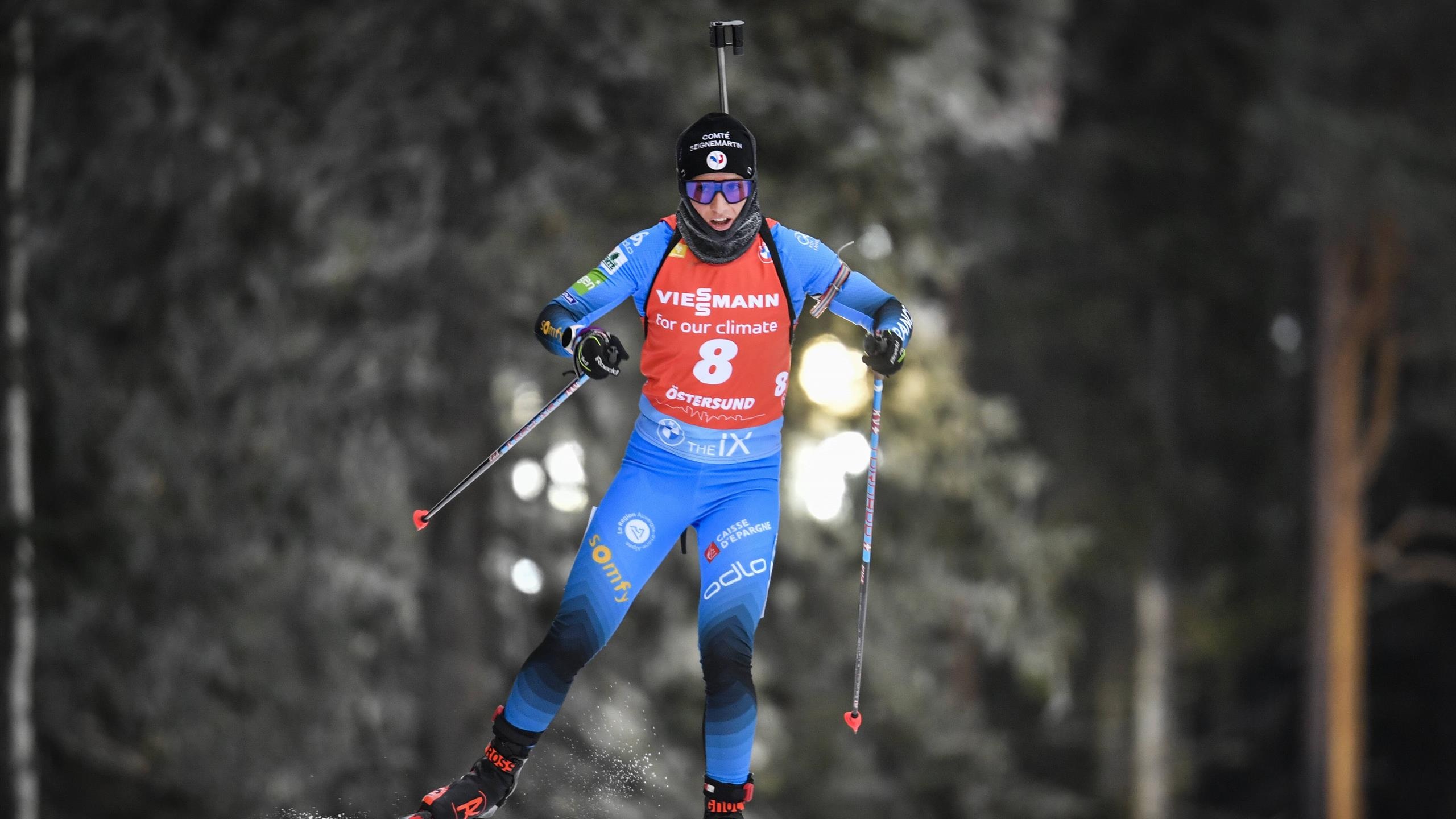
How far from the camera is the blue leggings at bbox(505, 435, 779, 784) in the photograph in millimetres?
3588

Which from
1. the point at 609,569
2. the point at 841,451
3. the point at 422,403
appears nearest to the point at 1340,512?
the point at 841,451

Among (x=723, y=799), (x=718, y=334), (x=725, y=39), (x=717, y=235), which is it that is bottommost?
(x=723, y=799)

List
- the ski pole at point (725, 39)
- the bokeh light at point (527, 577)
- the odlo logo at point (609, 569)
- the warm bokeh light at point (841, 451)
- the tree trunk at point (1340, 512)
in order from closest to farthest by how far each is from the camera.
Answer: the ski pole at point (725, 39) < the odlo logo at point (609, 569) < the bokeh light at point (527, 577) < the warm bokeh light at point (841, 451) < the tree trunk at point (1340, 512)

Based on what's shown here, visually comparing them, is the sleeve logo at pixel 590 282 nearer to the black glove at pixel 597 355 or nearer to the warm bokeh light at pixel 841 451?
the black glove at pixel 597 355

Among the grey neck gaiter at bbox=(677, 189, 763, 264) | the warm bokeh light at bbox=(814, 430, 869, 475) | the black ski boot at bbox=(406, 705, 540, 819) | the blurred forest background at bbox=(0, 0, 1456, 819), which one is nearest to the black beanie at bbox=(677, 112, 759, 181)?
the grey neck gaiter at bbox=(677, 189, 763, 264)

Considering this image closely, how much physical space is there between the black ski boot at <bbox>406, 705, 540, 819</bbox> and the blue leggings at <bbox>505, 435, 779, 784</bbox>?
Answer: 0.05 meters

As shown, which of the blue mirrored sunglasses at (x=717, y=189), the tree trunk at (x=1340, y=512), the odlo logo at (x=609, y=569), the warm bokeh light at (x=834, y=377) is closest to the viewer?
the blue mirrored sunglasses at (x=717, y=189)

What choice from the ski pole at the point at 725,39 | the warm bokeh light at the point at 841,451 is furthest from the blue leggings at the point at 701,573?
the warm bokeh light at the point at 841,451

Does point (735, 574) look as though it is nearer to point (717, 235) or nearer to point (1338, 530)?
point (717, 235)

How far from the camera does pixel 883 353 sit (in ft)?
11.6

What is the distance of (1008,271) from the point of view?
1856 cm

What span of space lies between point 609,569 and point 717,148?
118cm

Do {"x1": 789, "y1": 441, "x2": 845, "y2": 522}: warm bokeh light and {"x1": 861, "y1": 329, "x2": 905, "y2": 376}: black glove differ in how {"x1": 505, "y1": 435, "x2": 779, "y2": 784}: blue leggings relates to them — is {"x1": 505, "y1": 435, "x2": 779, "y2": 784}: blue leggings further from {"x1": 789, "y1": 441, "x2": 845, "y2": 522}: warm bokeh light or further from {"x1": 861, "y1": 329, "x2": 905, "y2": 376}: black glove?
{"x1": 789, "y1": 441, "x2": 845, "y2": 522}: warm bokeh light

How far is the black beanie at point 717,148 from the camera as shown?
3301 mm
